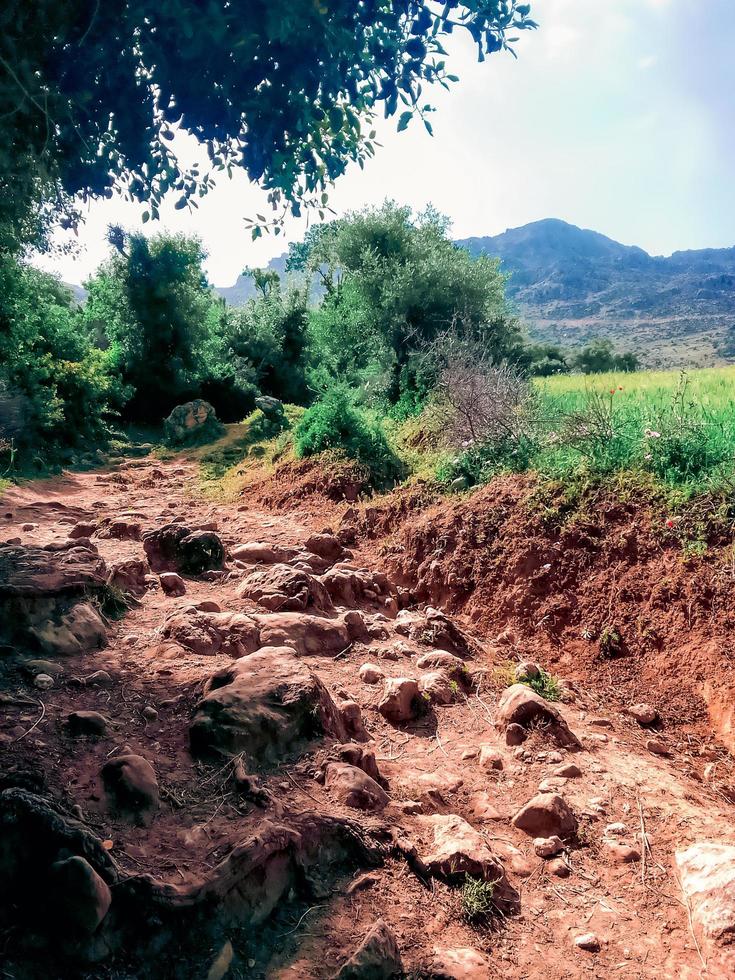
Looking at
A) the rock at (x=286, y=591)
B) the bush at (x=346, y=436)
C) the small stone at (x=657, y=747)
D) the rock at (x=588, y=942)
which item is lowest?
the small stone at (x=657, y=747)

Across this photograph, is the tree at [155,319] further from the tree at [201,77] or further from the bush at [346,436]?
the tree at [201,77]

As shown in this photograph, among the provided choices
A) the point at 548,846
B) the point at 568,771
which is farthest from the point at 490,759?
the point at 548,846

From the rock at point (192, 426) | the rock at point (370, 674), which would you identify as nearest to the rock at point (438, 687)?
the rock at point (370, 674)

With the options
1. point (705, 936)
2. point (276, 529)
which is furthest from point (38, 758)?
point (276, 529)

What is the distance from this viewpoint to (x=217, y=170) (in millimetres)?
3152

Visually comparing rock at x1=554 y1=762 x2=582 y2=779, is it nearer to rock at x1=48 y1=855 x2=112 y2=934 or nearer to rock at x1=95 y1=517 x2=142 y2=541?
rock at x1=48 y1=855 x2=112 y2=934

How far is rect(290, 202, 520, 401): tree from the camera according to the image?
12398 millimetres

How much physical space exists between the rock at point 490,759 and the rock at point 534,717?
25 centimetres

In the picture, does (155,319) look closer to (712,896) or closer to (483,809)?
(483,809)

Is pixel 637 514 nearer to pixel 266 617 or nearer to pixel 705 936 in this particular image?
pixel 266 617

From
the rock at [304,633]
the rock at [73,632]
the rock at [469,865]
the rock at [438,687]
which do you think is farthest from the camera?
the rock at [304,633]

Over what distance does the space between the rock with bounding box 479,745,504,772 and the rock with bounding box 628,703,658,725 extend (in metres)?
1.20

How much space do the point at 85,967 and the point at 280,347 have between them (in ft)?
66.8

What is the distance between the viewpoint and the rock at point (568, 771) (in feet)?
10.9
